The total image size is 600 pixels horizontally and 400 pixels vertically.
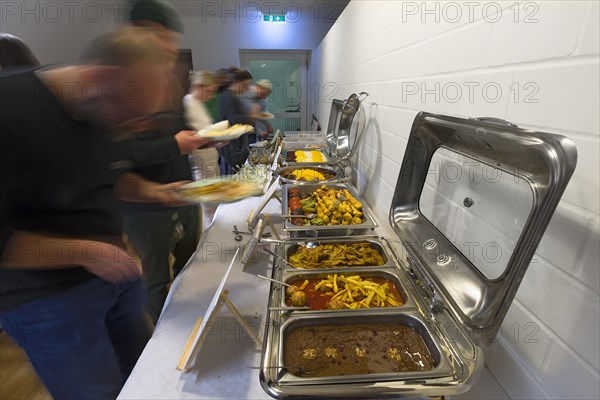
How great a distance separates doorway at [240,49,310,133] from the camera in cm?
555

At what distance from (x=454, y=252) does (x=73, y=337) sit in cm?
123

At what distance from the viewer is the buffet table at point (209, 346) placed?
68 cm

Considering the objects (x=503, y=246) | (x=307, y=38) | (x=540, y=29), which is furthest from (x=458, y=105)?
(x=307, y=38)

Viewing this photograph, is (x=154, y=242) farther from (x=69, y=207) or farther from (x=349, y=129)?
(x=349, y=129)

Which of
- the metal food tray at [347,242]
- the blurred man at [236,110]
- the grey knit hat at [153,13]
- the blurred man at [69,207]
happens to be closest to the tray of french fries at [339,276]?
the metal food tray at [347,242]

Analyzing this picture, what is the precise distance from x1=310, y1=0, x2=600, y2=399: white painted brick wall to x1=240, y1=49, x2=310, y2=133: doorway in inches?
200

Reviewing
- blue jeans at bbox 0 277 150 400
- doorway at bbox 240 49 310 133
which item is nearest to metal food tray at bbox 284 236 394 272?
blue jeans at bbox 0 277 150 400

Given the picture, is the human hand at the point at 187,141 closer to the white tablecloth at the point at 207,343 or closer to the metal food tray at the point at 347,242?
the white tablecloth at the point at 207,343

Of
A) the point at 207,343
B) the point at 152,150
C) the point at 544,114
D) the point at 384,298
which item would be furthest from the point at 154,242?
the point at 544,114

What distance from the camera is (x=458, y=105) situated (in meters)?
0.85

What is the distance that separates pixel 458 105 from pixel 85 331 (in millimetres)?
1434

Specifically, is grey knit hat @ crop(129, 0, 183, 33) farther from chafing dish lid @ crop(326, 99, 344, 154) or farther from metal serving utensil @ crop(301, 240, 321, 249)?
chafing dish lid @ crop(326, 99, 344, 154)

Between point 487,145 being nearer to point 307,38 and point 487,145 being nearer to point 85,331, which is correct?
point 85,331

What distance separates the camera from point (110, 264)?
939mm
